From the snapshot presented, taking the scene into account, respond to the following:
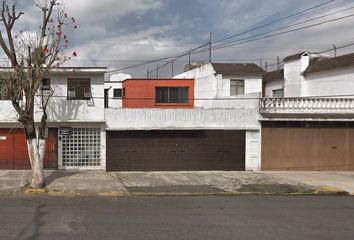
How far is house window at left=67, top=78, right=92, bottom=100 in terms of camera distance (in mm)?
22250

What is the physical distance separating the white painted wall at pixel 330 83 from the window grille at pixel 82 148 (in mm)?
16186

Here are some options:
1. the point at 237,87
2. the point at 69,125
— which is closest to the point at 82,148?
the point at 69,125

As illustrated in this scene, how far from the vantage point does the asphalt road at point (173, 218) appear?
9.38m

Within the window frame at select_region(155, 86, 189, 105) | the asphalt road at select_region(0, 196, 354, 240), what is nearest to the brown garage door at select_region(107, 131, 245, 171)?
the asphalt road at select_region(0, 196, 354, 240)

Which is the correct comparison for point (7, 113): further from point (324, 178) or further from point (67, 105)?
point (324, 178)

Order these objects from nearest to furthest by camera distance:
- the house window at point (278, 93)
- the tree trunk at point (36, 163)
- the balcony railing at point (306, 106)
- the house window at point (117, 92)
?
1. the tree trunk at point (36, 163)
2. the balcony railing at point (306, 106)
3. the house window at point (278, 93)
4. the house window at point (117, 92)

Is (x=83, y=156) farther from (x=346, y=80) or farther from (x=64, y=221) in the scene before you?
(x=346, y=80)

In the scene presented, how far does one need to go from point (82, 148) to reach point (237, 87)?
18.0 metres

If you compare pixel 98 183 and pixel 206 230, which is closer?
pixel 206 230

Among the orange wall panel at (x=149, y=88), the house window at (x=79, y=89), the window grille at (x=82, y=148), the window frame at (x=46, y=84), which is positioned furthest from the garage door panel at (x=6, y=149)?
the orange wall panel at (x=149, y=88)

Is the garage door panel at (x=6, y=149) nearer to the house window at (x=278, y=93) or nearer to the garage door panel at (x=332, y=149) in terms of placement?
the garage door panel at (x=332, y=149)

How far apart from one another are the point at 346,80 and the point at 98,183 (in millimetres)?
18725

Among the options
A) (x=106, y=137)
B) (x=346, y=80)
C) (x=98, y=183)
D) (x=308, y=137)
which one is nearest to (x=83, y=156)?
(x=106, y=137)

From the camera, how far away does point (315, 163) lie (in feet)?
79.4
